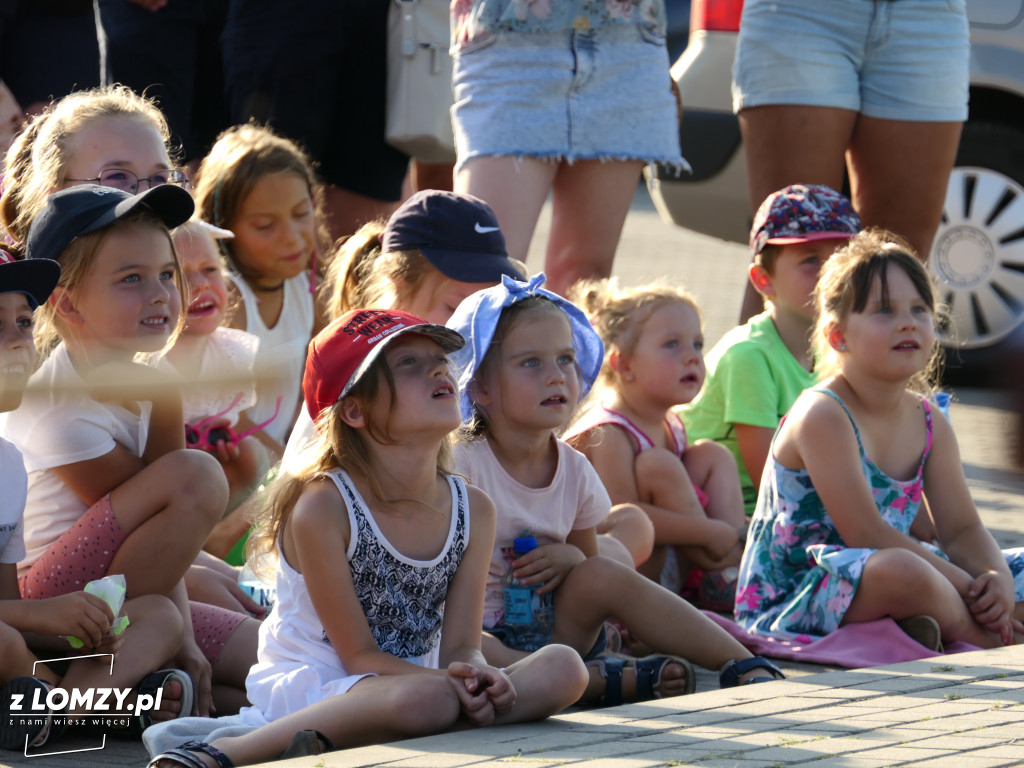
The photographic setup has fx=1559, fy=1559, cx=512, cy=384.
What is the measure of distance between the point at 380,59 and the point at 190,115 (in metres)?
0.67

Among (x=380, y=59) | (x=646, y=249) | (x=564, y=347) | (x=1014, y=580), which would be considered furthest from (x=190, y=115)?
(x=646, y=249)

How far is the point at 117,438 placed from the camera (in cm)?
324

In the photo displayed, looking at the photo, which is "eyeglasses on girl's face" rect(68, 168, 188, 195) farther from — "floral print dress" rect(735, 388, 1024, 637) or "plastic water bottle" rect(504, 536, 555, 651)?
"floral print dress" rect(735, 388, 1024, 637)

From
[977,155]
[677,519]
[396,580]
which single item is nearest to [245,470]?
[677,519]

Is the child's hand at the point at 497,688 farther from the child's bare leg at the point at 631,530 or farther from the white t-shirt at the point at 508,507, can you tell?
the child's bare leg at the point at 631,530

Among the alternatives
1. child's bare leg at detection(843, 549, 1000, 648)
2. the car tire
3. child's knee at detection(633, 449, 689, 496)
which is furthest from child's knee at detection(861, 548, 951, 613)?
the car tire

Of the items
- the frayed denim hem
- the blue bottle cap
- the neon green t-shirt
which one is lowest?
the blue bottle cap

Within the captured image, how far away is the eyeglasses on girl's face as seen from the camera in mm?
3660

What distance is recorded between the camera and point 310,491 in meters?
2.90

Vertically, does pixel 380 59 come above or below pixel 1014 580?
above

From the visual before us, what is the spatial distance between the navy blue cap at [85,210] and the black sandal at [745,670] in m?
1.52

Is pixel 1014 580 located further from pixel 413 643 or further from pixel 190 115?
pixel 190 115

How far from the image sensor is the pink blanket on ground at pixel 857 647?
3.59 m

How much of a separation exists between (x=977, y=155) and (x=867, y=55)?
239 cm
